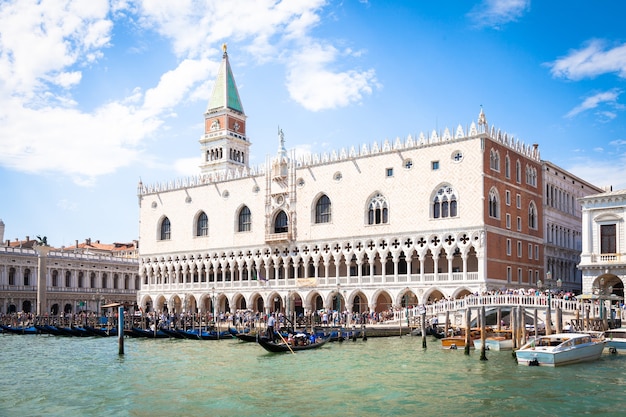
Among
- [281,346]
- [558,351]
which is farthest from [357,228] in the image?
[558,351]

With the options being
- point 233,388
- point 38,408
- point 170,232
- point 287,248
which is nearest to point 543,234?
point 287,248

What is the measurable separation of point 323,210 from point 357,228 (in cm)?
305

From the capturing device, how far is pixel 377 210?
42094mm

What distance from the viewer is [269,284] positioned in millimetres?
46969

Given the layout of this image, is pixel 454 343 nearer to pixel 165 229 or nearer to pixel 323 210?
pixel 323 210

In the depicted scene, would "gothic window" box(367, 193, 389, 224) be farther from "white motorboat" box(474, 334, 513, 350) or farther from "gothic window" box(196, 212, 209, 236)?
"white motorboat" box(474, 334, 513, 350)

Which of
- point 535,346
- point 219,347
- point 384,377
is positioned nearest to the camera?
point 384,377

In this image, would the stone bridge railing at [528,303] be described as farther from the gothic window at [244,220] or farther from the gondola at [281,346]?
the gothic window at [244,220]

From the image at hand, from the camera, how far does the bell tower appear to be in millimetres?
62219

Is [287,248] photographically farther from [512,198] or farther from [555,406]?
[555,406]

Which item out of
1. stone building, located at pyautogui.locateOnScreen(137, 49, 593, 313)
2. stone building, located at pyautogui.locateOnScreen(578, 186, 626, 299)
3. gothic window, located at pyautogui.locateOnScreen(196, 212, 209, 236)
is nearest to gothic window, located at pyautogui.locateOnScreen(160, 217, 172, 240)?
stone building, located at pyautogui.locateOnScreen(137, 49, 593, 313)

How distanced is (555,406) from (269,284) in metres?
32.2

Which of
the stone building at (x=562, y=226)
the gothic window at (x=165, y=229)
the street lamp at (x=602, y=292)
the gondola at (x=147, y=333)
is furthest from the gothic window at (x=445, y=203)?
the gothic window at (x=165, y=229)

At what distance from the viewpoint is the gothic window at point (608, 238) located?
34500mm
